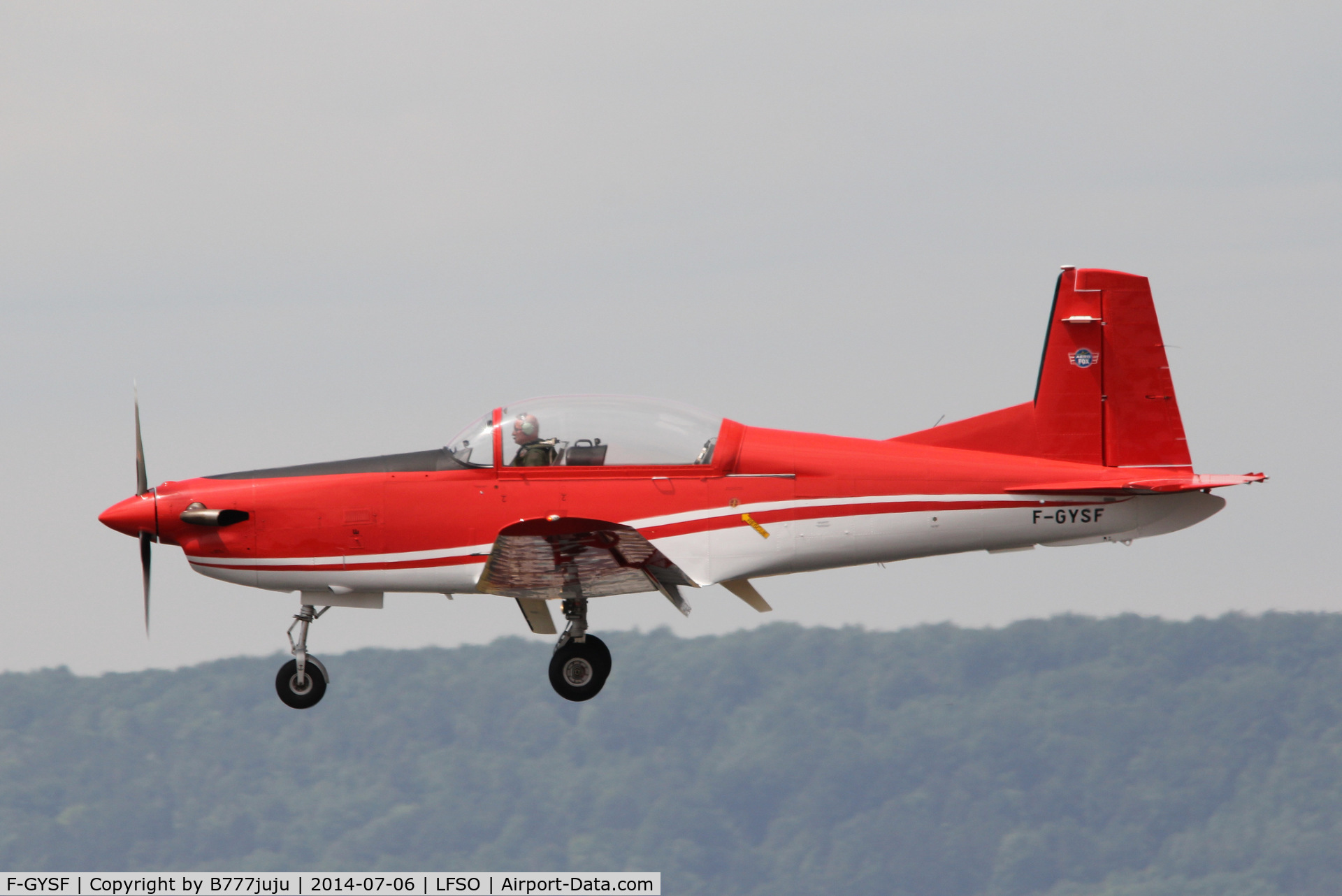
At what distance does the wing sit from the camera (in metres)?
15.8

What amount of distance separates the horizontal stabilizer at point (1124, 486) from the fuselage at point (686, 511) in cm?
4

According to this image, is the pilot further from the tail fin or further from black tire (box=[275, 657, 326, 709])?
the tail fin

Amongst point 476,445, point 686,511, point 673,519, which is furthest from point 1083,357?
point 476,445

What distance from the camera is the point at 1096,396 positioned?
59.7 feet

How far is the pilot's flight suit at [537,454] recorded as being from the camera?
17203 millimetres

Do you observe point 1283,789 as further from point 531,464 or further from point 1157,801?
point 531,464

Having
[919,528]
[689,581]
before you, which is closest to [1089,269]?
[919,528]

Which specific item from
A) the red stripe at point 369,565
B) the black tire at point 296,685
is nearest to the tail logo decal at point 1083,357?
the red stripe at point 369,565

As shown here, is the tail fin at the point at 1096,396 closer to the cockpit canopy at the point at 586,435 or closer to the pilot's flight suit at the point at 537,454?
the cockpit canopy at the point at 586,435

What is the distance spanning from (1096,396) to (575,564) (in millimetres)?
6023
